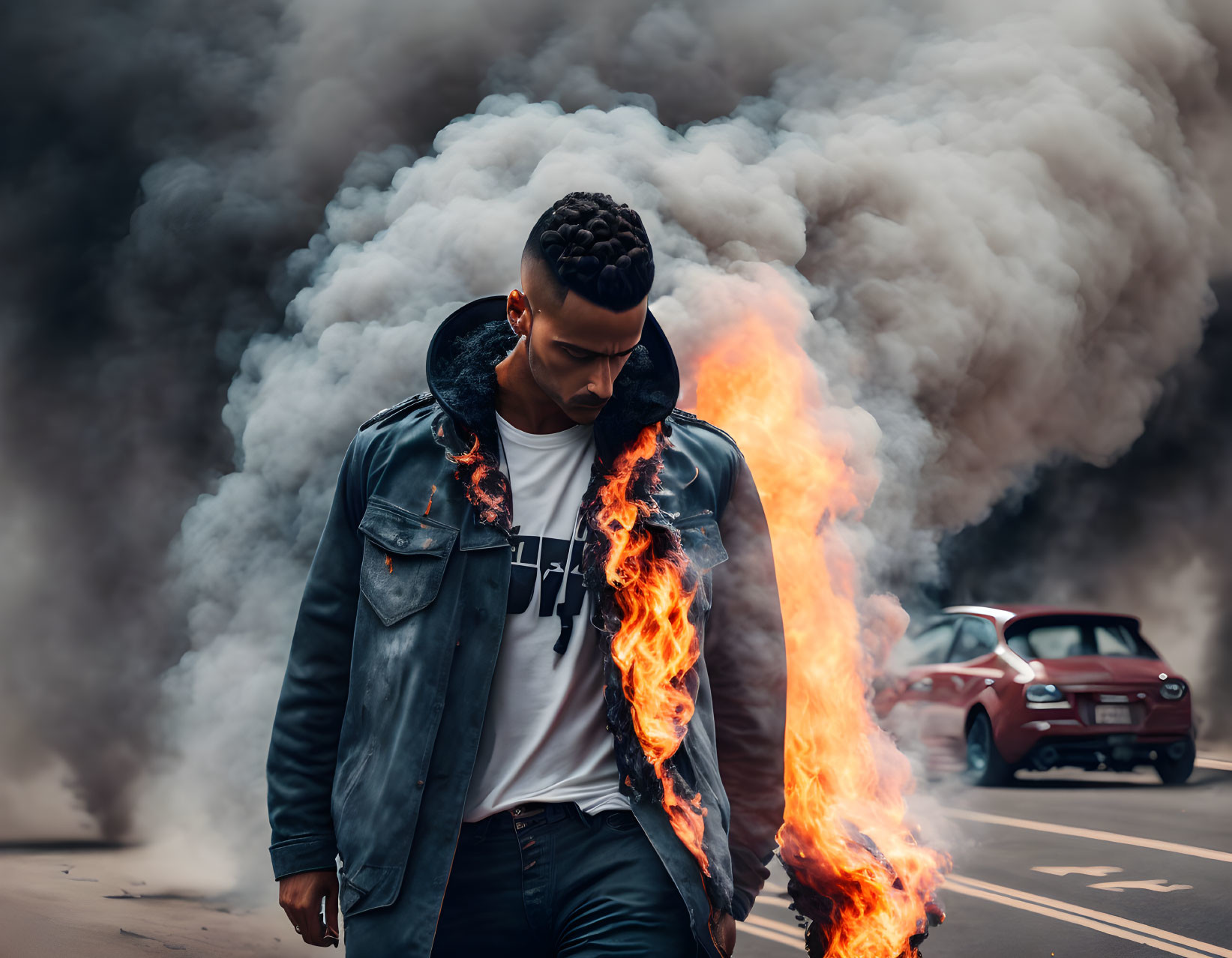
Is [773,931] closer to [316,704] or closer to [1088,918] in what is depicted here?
[1088,918]

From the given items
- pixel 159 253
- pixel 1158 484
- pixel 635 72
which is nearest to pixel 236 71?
pixel 159 253

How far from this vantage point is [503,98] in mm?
8664

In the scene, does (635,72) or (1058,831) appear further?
(635,72)

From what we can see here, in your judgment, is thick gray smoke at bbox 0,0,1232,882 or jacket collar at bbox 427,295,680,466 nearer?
jacket collar at bbox 427,295,680,466

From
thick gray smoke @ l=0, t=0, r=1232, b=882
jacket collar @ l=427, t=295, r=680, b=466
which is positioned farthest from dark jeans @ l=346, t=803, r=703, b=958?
thick gray smoke @ l=0, t=0, r=1232, b=882

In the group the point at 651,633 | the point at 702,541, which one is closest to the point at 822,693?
the point at 702,541

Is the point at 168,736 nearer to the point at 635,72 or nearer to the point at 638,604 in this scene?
the point at 635,72

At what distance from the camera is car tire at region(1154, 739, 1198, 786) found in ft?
31.3

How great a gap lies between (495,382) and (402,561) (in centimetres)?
38

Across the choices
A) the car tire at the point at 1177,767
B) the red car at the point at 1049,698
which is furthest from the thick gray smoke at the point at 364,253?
the car tire at the point at 1177,767

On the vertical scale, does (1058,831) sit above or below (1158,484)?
below

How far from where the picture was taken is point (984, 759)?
9367 millimetres

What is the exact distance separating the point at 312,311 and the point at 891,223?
4328 mm

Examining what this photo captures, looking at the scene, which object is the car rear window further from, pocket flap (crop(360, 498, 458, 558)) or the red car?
pocket flap (crop(360, 498, 458, 558))
